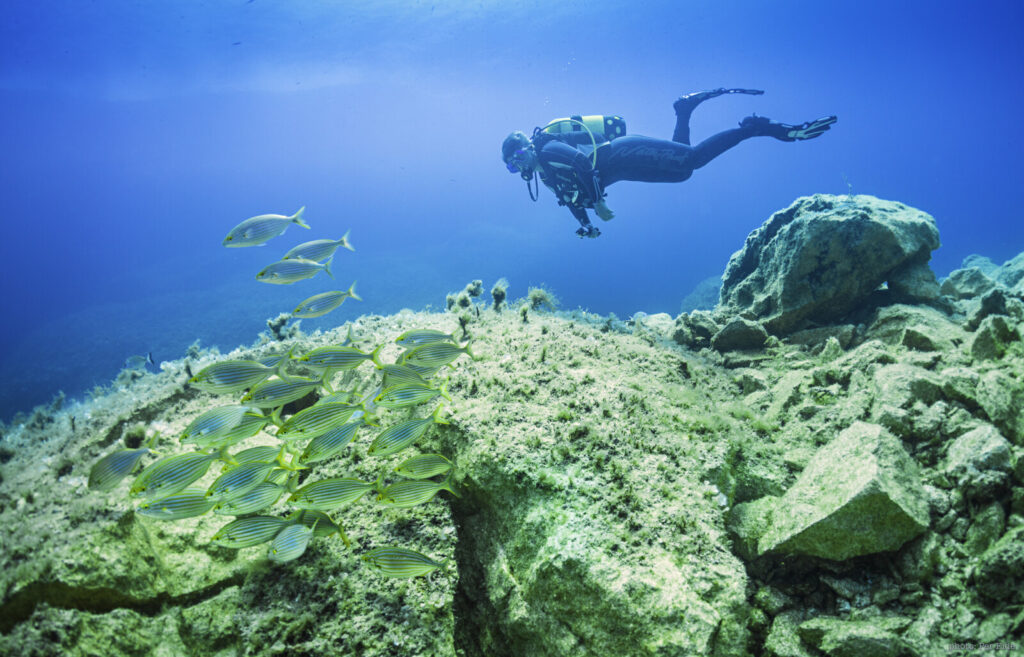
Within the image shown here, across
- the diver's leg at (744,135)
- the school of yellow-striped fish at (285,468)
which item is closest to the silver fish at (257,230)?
the school of yellow-striped fish at (285,468)

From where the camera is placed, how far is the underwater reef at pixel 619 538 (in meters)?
2.24

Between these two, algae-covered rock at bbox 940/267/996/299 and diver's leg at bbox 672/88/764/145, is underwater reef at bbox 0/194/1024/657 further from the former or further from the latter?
diver's leg at bbox 672/88/764/145

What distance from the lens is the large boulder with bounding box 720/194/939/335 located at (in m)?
6.00

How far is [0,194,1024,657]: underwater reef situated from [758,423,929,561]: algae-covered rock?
0.01m

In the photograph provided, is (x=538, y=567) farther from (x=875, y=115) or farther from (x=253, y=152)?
(x=875, y=115)

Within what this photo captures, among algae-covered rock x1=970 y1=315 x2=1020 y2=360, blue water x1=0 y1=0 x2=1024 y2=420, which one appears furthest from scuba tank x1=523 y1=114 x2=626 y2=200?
blue water x1=0 y1=0 x2=1024 y2=420

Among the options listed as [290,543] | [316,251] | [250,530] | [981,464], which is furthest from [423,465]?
[981,464]

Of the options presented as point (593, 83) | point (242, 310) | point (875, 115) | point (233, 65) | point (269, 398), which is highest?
point (875, 115)

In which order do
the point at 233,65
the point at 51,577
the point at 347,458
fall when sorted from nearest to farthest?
the point at 51,577, the point at 347,458, the point at 233,65

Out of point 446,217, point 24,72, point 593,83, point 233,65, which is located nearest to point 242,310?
point 233,65

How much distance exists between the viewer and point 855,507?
2461 mm

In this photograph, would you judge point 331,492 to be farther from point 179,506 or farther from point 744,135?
point 744,135

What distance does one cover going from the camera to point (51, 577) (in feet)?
7.28

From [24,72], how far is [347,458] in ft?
253
